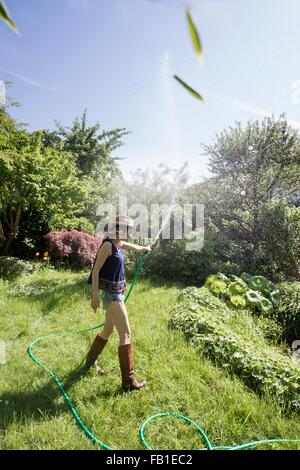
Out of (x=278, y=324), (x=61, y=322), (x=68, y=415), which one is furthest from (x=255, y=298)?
(x=68, y=415)

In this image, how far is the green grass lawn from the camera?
3010 mm

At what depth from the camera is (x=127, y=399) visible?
353cm

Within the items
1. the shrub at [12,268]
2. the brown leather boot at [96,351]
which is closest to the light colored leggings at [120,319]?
the brown leather boot at [96,351]

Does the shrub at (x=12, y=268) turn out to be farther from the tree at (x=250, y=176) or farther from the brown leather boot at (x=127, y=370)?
the tree at (x=250, y=176)

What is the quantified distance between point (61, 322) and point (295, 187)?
34.3ft

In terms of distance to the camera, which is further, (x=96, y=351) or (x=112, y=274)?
(x=96, y=351)

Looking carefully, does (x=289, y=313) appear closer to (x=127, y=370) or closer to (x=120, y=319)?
(x=127, y=370)

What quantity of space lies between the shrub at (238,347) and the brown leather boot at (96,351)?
143cm

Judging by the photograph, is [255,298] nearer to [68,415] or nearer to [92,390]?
[92,390]

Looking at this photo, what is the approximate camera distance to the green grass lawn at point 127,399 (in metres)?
3.01

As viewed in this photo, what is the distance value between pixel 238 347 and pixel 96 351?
1982 mm

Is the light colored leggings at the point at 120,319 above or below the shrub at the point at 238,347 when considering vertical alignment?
above

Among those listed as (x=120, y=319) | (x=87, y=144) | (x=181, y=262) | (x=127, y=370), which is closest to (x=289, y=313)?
(x=181, y=262)

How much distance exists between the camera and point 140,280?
30.2 ft
